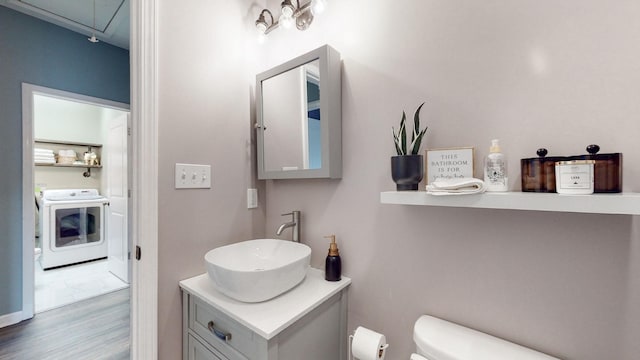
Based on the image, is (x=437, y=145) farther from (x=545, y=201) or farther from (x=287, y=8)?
(x=287, y=8)

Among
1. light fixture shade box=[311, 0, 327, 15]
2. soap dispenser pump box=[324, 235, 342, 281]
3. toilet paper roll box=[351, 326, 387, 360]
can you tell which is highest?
light fixture shade box=[311, 0, 327, 15]

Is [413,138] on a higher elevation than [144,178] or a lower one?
higher

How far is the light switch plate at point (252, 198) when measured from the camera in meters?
1.43

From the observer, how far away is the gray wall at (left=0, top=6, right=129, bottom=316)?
206 cm

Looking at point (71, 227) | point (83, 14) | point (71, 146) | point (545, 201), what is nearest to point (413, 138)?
point (545, 201)

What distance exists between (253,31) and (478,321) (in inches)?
68.9

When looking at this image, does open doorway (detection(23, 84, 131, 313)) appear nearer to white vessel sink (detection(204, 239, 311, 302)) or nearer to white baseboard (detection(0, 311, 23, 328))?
white baseboard (detection(0, 311, 23, 328))

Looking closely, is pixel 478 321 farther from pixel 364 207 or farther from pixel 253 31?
pixel 253 31

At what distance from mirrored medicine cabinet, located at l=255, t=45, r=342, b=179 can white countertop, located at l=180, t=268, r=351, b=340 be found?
0.48 meters

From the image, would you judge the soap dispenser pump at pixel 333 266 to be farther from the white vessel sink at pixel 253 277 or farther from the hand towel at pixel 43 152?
the hand towel at pixel 43 152

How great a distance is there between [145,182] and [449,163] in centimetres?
119

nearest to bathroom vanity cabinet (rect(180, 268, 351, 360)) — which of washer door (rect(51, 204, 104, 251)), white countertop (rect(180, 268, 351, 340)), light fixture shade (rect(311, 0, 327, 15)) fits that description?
white countertop (rect(180, 268, 351, 340))

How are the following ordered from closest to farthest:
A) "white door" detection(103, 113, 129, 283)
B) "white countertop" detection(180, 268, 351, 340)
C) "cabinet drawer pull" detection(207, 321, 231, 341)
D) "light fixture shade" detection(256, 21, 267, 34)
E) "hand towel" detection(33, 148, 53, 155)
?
"white countertop" detection(180, 268, 351, 340), "cabinet drawer pull" detection(207, 321, 231, 341), "light fixture shade" detection(256, 21, 267, 34), "white door" detection(103, 113, 129, 283), "hand towel" detection(33, 148, 53, 155)

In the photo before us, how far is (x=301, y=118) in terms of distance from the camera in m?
1.27
